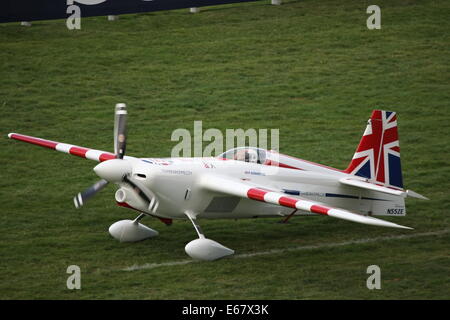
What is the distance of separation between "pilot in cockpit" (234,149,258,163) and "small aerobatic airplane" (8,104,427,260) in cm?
2

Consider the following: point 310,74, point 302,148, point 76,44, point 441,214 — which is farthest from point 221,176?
point 76,44

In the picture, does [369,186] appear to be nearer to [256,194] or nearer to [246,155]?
[246,155]

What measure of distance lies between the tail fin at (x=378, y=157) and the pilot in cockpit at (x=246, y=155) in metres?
2.60

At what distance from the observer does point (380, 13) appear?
36875 millimetres

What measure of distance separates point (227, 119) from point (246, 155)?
31.8ft

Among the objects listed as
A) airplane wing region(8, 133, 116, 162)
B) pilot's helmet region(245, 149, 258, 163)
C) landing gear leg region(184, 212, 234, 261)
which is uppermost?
airplane wing region(8, 133, 116, 162)

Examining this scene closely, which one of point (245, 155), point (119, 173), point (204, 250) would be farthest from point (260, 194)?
point (119, 173)

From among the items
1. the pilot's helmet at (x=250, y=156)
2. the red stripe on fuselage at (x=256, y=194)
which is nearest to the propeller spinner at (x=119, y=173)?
the red stripe on fuselage at (x=256, y=194)

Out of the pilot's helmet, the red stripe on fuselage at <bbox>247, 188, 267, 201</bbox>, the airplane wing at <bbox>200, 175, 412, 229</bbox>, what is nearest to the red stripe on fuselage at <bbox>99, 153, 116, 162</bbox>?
the airplane wing at <bbox>200, 175, 412, 229</bbox>

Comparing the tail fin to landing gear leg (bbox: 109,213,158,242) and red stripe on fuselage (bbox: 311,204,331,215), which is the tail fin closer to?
red stripe on fuselage (bbox: 311,204,331,215)

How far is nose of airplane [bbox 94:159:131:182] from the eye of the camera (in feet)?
55.9

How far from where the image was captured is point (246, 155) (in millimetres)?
19094

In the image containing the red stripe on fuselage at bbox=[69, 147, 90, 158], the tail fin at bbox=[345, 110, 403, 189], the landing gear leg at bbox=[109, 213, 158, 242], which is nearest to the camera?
the landing gear leg at bbox=[109, 213, 158, 242]

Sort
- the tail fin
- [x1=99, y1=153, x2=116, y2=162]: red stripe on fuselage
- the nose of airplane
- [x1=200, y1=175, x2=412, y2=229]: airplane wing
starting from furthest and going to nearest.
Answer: the tail fin, [x1=99, y1=153, x2=116, y2=162]: red stripe on fuselage, the nose of airplane, [x1=200, y1=175, x2=412, y2=229]: airplane wing
